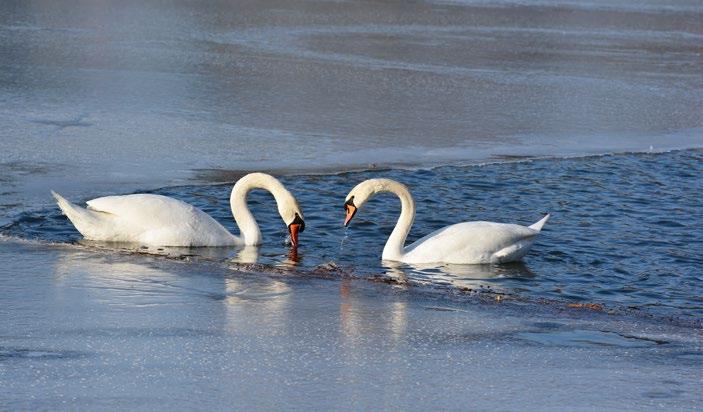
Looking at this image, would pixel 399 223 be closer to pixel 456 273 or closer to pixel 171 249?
pixel 456 273

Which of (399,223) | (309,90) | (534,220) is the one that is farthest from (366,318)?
(309,90)

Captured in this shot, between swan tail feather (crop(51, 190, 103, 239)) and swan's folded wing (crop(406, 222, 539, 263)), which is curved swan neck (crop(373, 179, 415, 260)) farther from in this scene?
swan tail feather (crop(51, 190, 103, 239))

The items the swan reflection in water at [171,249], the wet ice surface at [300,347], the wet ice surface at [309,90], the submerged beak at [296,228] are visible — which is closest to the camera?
the wet ice surface at [300,347]

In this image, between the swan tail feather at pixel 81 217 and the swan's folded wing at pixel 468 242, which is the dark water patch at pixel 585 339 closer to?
the swan's folded wing at pixel 468 242

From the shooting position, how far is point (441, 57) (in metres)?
18.8

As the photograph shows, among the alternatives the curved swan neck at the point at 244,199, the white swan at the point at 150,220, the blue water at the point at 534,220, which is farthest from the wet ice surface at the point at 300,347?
the curved swan neck at the point at 244,199

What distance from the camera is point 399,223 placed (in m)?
8.66

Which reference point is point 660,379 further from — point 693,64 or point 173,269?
point 693,64

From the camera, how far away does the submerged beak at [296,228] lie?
8648mm

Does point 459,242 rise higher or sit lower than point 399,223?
lower

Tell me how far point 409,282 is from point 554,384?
102 inches

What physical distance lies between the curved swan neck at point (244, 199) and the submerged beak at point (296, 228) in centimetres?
20

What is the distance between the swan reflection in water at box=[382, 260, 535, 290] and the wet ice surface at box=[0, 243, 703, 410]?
3.31 feet

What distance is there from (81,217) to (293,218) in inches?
57.5
